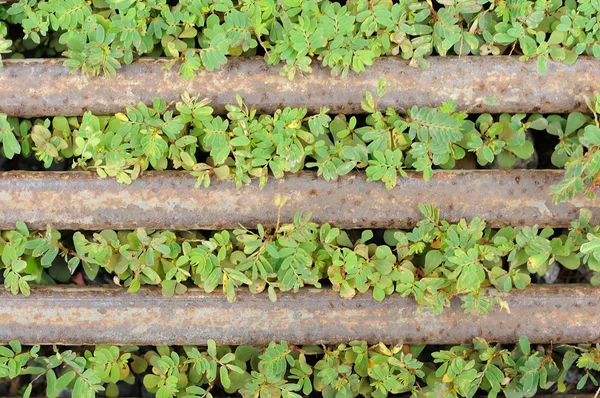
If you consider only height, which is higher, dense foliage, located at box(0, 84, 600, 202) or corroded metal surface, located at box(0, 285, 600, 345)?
dense foliage, located at box(0, 84, 600, 202)

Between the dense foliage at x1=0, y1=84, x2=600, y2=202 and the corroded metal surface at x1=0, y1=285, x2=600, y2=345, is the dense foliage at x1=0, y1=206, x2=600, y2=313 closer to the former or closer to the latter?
the corroded metal surface at x1=0, y1=285, x2=600, y2=345

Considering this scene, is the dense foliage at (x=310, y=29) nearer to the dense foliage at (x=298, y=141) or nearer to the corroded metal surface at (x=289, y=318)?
the dense foliage at (x=298, y=141)

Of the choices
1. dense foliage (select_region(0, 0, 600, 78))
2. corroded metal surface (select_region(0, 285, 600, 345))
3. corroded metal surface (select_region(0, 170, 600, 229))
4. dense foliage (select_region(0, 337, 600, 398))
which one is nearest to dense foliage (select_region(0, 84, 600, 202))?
corroded metal surface (select_region(0, 170, 600, 229))

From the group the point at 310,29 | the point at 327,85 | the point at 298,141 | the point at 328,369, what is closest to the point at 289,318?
the point at 328,369

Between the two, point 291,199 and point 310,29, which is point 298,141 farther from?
point 310,29

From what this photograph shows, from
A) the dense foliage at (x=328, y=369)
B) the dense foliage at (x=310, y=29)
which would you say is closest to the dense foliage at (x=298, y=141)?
the dense foliage at (x=310, y=29)

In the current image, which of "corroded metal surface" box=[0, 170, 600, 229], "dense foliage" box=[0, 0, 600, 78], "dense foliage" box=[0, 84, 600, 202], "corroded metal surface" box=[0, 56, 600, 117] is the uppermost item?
"dense foliage" box=[0, 0, 600, 78]

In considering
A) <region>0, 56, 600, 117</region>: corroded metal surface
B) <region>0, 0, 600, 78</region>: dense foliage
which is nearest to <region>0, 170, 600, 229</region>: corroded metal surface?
<region>0, 56, 600, 117</region>: corroded metal surface
